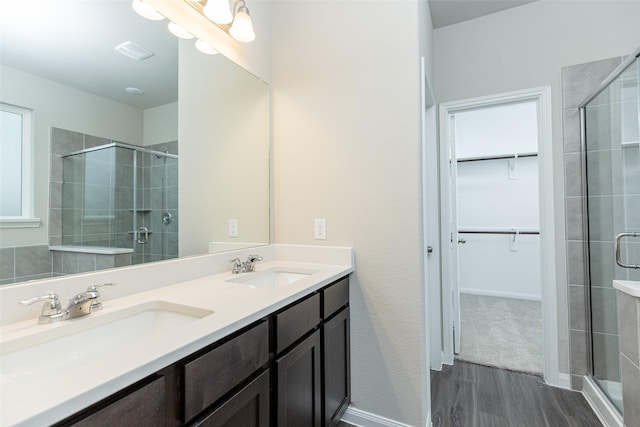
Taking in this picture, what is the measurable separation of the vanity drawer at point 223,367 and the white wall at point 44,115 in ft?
2.10

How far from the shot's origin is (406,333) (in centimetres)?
156

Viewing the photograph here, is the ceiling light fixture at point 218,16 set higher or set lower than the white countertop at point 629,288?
higher

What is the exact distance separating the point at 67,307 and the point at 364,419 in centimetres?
150

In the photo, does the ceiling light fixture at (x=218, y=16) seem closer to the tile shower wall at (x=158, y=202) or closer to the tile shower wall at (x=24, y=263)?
the tile shower wall at (x=158, y=202)

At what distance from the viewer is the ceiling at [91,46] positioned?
0.89 metres

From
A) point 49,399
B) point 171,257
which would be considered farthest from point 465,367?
point 49,399

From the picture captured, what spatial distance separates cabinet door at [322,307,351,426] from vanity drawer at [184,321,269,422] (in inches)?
19.1

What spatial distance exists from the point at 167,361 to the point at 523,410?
210cm

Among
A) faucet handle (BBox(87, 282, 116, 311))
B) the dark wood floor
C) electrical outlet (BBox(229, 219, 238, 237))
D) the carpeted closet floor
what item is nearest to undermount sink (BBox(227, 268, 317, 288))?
electrical outlet (BBox(229, 219, 238, 237))

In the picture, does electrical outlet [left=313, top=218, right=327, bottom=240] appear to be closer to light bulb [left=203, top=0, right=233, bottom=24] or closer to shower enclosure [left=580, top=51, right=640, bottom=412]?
light bulb [left=203, top=0, right=233, bottom=24]

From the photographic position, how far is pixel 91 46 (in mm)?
1081

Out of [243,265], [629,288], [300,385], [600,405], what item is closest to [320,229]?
[243,265]

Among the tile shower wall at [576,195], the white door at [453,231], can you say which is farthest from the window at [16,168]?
the tile shower wall at [576,195]

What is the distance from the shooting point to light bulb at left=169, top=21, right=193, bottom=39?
1.30m
